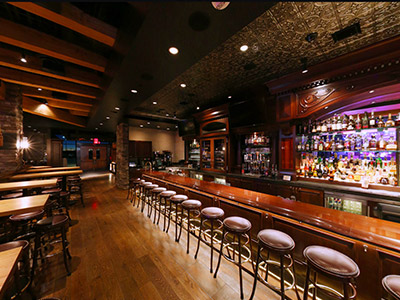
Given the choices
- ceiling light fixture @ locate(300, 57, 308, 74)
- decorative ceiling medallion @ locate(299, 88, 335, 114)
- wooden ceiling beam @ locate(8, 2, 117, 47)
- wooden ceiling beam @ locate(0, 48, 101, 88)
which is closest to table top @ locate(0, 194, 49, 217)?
wooden ceiling beam @ locate(8, 2, 117, 47)

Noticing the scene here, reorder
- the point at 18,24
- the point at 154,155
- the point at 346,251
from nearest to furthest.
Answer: the point at 346,251, the point at 18,24, the point at 154,155

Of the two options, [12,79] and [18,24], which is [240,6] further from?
[12,79]

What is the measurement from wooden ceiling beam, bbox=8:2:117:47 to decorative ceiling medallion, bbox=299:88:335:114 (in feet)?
12.8

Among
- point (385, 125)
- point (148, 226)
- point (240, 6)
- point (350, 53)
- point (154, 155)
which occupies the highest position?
point (350, 53)

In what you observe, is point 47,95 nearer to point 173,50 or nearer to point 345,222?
point 173,50

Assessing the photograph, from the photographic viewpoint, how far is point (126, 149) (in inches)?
275

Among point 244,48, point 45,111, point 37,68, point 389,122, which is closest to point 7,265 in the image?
point 244,48

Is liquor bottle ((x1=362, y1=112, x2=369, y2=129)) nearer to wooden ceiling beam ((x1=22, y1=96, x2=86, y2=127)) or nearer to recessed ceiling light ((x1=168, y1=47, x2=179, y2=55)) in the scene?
recessed ceiling light ((x1=168, y1=47, x2=179, y2=55))

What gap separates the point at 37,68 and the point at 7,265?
3.83 meters

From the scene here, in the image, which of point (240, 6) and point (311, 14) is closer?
point (240, 6)

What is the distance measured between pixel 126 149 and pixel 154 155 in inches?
95.2

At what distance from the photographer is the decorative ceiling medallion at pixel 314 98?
9.80 feet

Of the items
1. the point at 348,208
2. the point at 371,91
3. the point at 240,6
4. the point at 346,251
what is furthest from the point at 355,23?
the point at 348,208

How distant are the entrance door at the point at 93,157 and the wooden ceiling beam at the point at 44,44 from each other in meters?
13.3
